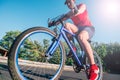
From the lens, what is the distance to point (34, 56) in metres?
4.75

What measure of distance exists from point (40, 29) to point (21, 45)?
44 cm

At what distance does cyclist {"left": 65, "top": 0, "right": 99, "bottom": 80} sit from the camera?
500 centimetres

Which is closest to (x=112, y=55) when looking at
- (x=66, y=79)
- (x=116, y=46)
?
(x=116, y=46)

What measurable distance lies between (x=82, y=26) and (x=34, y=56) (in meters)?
1.24

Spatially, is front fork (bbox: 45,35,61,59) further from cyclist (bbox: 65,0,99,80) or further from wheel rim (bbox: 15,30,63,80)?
cyclist (bbox: 65,0,99,80)

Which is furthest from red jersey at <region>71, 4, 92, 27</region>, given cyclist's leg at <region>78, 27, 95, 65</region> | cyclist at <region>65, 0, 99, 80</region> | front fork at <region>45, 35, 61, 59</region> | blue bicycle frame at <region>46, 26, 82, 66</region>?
front fork at <region>45, 35, 61, 59</region>

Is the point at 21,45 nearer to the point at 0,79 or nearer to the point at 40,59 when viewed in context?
the point at 40,59

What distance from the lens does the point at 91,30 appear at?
5402mm

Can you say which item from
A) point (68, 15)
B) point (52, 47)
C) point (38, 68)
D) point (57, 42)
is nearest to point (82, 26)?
point (68, 15)

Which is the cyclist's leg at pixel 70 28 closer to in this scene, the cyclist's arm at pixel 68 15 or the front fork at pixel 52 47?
the cyclist's arm at pixel 68 15

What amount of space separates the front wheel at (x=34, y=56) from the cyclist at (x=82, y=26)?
1.79 ft

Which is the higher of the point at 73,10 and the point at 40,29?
the point at 73,10

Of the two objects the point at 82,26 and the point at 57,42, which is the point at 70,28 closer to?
the point at 82,26

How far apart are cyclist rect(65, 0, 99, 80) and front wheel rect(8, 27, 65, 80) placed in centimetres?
55
